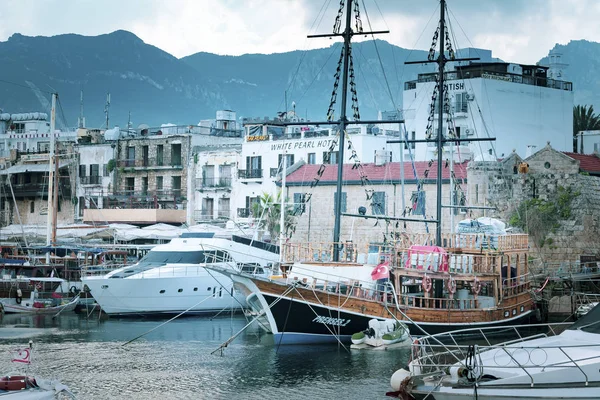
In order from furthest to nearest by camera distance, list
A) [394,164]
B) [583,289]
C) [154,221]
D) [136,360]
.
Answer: [154,221]
[394,164]
[583,289]
[136,360]

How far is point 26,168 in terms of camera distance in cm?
6988

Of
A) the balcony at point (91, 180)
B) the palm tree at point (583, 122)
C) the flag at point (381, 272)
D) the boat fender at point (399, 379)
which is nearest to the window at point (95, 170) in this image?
the balcony at point (91, 180)

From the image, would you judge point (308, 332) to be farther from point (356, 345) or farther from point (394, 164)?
point (394, 164)

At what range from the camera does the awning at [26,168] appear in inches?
2712

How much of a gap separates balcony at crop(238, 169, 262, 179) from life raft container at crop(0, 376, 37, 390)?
4072 cm

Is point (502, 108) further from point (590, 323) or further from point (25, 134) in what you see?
point (590, 323)

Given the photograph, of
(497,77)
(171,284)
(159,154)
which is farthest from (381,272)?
(159,154)

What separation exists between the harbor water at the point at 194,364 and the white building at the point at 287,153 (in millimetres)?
21314

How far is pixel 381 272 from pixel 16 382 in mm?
16162

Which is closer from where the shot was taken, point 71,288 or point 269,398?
point 269,398

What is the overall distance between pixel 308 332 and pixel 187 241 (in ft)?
43.2

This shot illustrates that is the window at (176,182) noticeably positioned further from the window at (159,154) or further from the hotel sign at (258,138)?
the hotel sign at (258,138)

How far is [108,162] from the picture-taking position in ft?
227

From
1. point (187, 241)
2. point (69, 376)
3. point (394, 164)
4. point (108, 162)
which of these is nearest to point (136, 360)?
point (69, 376)
